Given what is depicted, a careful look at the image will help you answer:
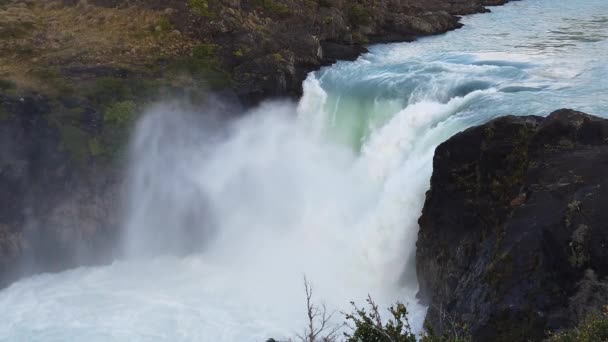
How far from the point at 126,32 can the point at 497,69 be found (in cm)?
1936

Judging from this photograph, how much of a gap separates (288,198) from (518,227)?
532 inches

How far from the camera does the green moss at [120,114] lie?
26516 mm

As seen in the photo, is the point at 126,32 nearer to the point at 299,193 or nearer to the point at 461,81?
the point at 299,193

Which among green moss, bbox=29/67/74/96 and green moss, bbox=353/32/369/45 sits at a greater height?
green moss, bbox=353/32/369/45

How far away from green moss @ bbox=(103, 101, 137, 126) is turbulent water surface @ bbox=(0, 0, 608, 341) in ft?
3.06

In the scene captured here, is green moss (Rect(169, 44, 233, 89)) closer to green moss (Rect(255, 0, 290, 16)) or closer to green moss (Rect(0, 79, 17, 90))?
green moss (Rect(255, 0, 290, 16))

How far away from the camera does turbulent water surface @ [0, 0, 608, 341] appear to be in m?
20.9

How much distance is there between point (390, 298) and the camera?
803 inches

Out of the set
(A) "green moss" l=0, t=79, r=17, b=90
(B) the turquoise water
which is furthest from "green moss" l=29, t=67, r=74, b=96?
(B) the turquoise water

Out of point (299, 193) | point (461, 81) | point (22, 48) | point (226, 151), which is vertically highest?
point (22, 48)

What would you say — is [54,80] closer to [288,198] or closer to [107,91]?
[107,91]

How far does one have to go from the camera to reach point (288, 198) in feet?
85.8

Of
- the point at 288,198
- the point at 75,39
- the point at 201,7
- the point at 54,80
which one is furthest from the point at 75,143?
the point at 201,7

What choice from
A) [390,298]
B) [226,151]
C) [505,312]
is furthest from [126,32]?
[505,312]
